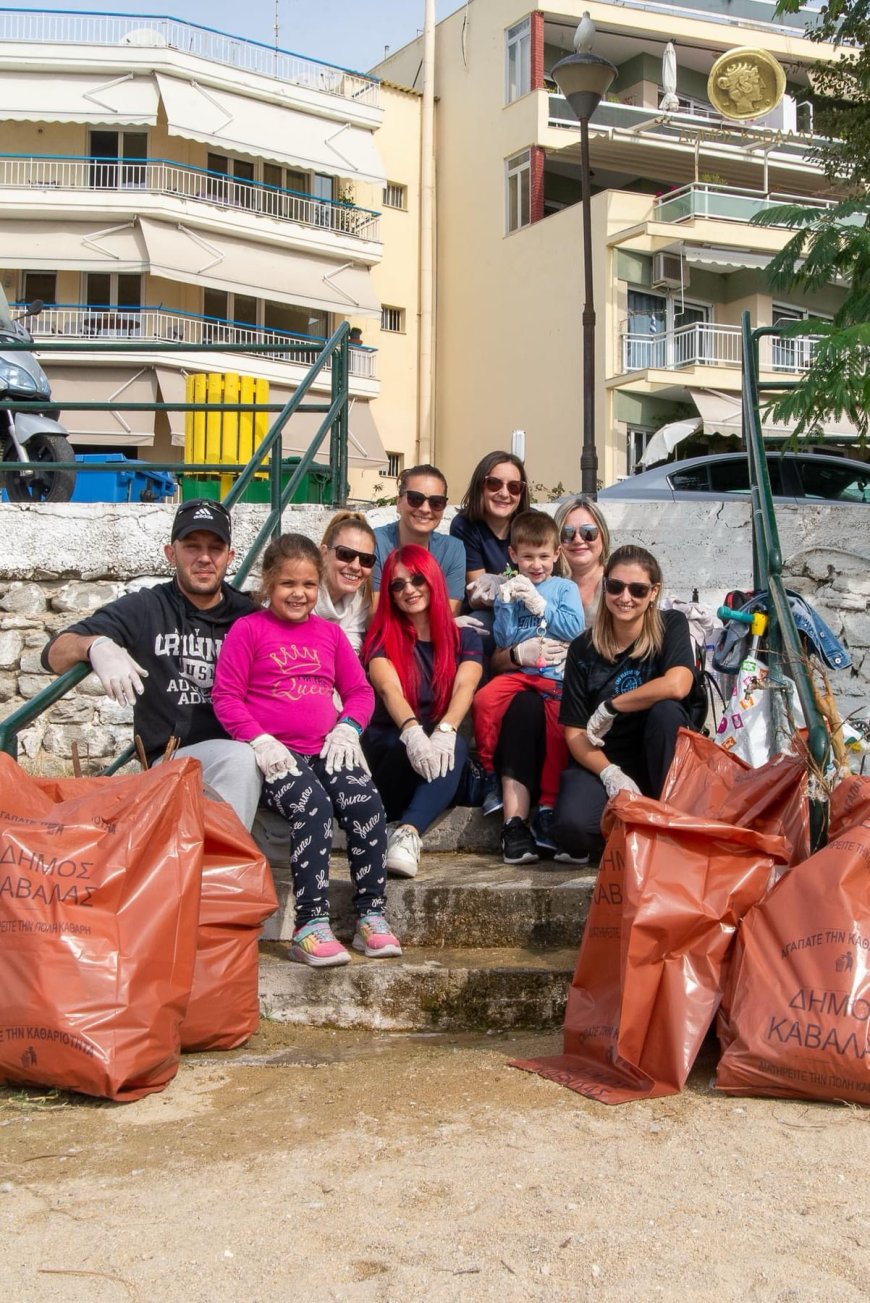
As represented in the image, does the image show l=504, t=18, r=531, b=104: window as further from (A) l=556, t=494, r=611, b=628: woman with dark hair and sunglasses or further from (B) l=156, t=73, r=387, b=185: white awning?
(A) l=556, t=494, r=611, b=628: woman with dark hair and sunglasses

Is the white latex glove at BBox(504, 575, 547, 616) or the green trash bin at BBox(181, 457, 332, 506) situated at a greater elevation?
the green trash bin at BBox(181, 457, 332, 506)

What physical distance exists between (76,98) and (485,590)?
21167 mm

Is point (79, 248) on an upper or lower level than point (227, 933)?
upper

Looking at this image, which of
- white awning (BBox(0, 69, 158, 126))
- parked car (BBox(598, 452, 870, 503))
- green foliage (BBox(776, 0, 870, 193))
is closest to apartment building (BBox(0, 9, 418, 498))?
white awning (BBox(0, 69, 158, 126))

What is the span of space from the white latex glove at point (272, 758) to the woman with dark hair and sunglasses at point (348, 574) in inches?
31.6

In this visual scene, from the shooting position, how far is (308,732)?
13.1 ft

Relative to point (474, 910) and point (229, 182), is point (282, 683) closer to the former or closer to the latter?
point (474, 910)

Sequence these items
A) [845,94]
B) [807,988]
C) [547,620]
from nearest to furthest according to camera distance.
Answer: [807,988] → [547,620] → [845,94]

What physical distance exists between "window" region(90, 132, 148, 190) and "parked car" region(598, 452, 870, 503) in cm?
1764

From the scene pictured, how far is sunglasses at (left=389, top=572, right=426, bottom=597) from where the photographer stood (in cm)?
458

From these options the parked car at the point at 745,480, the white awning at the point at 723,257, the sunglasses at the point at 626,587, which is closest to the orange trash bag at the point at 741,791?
the sunglasses at the point at 626,587

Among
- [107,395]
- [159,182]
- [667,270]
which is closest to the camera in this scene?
[107,395]

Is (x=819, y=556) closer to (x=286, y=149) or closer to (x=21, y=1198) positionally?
(x=21, y=1198)

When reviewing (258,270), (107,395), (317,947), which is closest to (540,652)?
(317,947)
